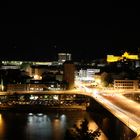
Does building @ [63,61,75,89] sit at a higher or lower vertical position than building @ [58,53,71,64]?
lower

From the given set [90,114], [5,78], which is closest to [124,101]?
[90,114]

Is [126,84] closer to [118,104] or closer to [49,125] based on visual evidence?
[118,104]

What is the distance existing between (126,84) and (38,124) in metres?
6.12

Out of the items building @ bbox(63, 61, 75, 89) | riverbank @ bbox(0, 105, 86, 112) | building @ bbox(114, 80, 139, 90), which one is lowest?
riverbank @ bbox(0, 105, 86, 112)

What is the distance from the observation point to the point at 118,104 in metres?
11.6

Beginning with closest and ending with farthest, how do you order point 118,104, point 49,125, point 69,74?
point 49,125
point 118,104
point 69,74

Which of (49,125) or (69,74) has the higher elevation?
(69,74)

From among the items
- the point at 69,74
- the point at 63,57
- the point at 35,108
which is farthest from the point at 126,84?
the point at 63,57

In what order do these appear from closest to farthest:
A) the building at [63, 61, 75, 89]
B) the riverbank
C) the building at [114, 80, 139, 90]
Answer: the riverbank
the building at [114, 80, 139, 90]
the building at [63, 61, 75, 89]

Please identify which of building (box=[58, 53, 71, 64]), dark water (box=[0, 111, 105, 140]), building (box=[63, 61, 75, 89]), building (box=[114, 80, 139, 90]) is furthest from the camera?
building (box=[58, 53, 71, 64])

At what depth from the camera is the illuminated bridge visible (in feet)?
29.2

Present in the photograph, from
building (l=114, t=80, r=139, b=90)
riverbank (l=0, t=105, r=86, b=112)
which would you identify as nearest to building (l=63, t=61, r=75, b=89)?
building (l=114, t=80, r=139, b=90)

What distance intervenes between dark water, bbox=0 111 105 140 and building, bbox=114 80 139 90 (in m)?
3.60

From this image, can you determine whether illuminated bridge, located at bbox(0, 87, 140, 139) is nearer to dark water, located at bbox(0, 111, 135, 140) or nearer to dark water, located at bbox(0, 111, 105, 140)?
dark water, located at bbox(0, 111, 135, 140)
